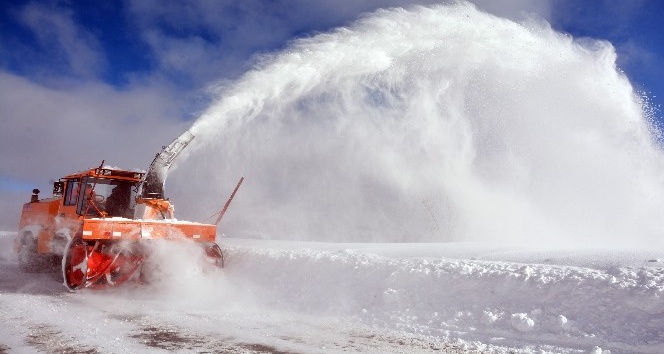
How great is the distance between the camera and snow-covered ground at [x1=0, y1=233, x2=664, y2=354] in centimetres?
560

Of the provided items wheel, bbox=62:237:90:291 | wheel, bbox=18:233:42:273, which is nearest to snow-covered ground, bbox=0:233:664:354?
wheel, bbox=62:237:90:291

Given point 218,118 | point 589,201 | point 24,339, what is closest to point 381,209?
point 589,201

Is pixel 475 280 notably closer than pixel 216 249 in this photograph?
Yes

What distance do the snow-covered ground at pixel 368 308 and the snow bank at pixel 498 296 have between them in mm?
19

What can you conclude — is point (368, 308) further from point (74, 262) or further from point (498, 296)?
point (74, 262)

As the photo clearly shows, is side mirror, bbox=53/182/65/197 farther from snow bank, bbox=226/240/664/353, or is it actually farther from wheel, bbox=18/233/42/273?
snow bank, bbox=226/240/664/353

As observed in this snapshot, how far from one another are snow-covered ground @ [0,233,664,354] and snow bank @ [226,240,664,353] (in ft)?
0.06

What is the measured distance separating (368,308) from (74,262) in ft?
19.0

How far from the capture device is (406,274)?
8.22 meters

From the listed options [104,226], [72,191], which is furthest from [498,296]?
[72,191]

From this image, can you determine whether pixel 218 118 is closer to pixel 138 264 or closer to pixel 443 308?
pixel 138 264

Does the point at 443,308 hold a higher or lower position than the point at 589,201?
lower

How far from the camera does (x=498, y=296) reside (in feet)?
22.8

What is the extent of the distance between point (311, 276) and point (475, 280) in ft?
11.0
